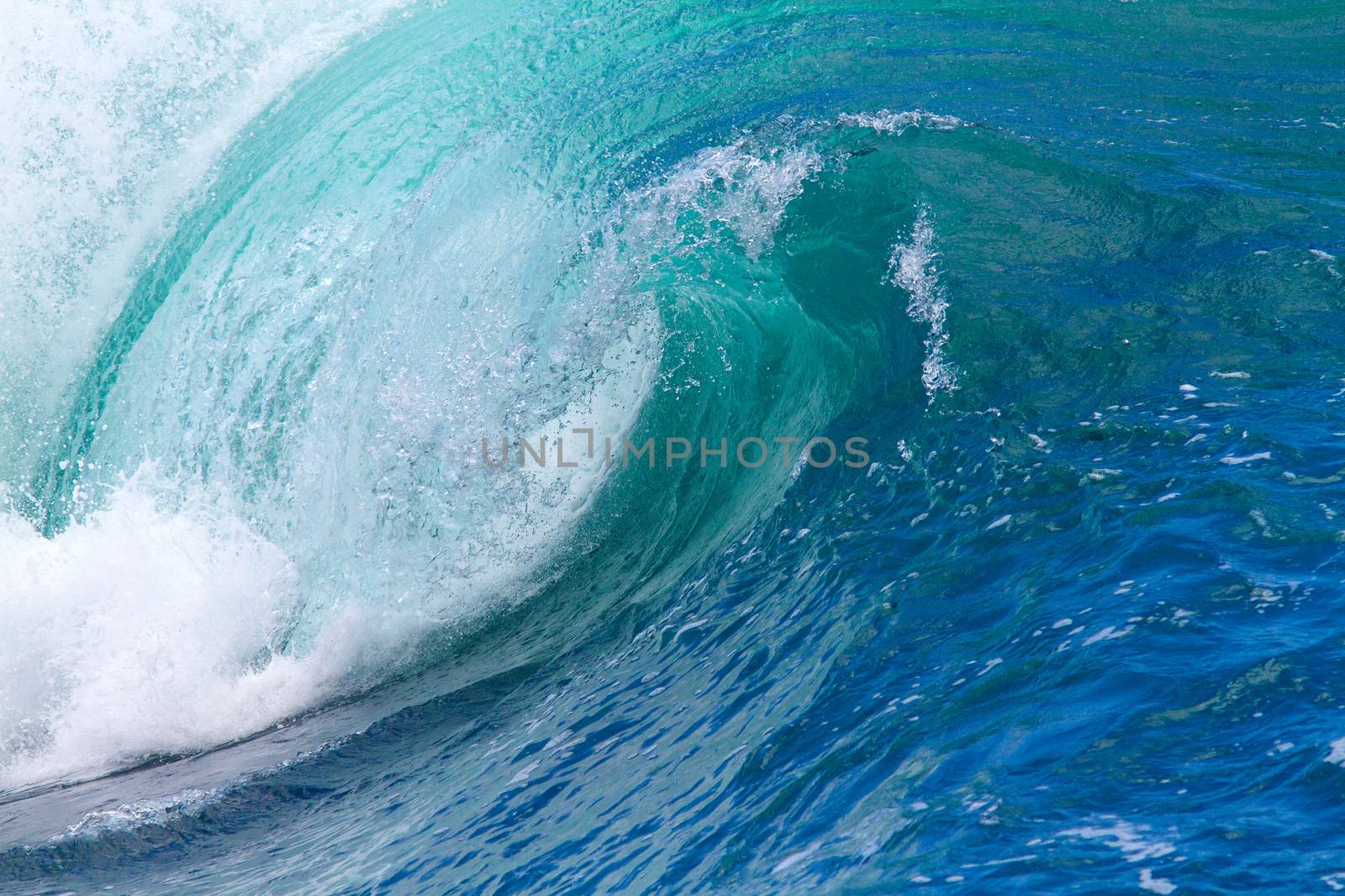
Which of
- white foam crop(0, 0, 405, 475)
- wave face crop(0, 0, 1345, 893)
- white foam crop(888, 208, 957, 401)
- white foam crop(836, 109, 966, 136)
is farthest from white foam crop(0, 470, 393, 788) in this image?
white foam crop(836, 109, 966, 136)

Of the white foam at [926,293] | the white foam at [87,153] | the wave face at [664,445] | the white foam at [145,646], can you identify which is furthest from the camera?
the white foam at [87,153]

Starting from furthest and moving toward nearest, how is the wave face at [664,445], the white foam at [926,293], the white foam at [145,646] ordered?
the white foam at [926,293] → the white foam at [145,646] → the wave face at [664,445]

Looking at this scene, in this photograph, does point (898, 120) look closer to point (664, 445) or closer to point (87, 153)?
point (664, 445)

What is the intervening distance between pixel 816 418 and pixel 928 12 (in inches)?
223

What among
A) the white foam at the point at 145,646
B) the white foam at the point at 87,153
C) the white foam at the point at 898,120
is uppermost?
the white foam at the point at 87,153

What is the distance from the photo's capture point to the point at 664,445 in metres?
7.95

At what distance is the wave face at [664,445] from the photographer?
13.1ft

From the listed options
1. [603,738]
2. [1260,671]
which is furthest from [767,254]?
[1260,671]

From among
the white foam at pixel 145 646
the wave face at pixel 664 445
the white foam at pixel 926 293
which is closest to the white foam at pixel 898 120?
the wave face at pixel 664 445

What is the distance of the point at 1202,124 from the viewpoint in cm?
848

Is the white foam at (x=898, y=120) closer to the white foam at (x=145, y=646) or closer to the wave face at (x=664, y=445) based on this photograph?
the wave face at (x=664, y=445)

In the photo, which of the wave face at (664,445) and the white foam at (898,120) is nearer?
the wave face at (664,445)

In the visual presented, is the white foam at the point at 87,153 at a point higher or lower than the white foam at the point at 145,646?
higher

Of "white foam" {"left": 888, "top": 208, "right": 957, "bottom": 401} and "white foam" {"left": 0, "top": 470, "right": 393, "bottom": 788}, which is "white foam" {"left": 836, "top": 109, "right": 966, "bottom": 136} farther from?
"white foam" {"left": 0, "top": 470, "right": 393, "bottom": 788}
